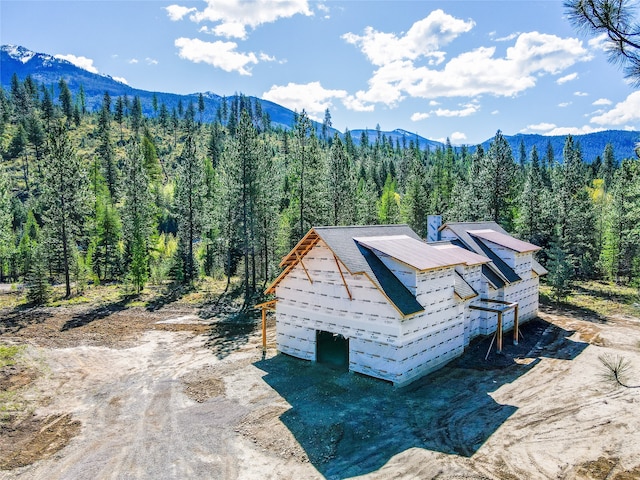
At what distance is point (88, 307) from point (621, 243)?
49.8 meters

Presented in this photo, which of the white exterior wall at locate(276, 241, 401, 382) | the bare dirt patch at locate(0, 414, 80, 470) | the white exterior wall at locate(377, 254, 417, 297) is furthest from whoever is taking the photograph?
the white exterior wall at locate(377, 254, 417, 297)

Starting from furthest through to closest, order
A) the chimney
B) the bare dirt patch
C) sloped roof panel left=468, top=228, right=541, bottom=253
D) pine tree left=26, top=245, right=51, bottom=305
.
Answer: pine tree left=26, top=245, right=51, bottom=305
the chimney
sloped roof panel left=468, top=228, right=541, bottom=253
the bare dirt patch

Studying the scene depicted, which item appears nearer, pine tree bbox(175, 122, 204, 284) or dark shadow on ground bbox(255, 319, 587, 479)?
dark shadow on ground bbox(255, 319, 587, 479)

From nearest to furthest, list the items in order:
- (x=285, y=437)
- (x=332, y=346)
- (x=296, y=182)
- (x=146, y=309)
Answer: (x=285, y=437) < (x=332, y=346) < (x=146, y=309) < (x=296, y=182)

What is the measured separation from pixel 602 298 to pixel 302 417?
33335mm

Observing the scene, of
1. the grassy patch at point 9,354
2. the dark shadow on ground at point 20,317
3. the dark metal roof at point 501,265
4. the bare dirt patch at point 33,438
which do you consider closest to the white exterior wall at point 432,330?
the dark metal roof at point 501,265

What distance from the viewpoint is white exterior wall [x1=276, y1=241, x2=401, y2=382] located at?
16.8 m

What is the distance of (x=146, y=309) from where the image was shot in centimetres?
3056

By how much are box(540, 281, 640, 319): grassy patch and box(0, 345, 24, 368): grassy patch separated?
36.4 m

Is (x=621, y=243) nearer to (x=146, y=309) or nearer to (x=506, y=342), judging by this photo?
(x=506, y=342)

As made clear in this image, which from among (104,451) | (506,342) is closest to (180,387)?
(104,451)

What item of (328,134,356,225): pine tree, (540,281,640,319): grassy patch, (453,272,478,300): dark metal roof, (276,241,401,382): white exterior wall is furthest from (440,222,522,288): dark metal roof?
(328,134,356,225): pine tree

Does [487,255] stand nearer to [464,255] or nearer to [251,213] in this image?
[464,255]

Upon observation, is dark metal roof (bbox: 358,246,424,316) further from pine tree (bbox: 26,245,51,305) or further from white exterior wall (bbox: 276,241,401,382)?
pine tree (bbox: 26,245,51,305)
